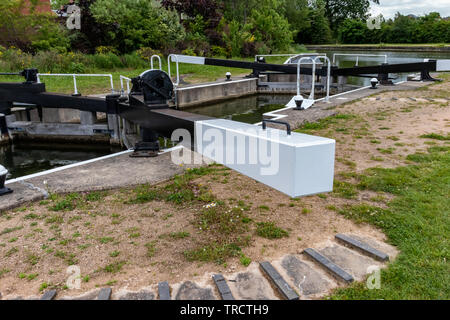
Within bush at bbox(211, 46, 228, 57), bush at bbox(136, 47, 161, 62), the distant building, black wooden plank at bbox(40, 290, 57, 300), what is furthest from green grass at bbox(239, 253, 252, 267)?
bush at bbox(211, 46, 228, 57)

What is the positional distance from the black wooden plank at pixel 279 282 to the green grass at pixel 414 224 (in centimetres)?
28

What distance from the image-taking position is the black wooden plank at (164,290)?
2659mm

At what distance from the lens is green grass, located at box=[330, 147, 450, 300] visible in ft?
8.71

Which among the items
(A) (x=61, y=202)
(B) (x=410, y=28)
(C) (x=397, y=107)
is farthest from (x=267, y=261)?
(B) (x=410, y=28)

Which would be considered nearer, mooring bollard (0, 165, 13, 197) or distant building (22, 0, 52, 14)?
mooring bollard (0, 165, 13, 197)

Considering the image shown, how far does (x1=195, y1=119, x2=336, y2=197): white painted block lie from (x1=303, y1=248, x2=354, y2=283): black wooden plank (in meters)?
0.62

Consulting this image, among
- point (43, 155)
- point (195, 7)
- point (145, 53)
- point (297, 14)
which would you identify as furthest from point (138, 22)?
point (297, 14)

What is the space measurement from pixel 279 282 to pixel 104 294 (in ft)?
4.15

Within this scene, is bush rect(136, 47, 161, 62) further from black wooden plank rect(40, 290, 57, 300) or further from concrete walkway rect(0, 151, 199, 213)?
black wooden plank rect(40, 290, 57, 300)

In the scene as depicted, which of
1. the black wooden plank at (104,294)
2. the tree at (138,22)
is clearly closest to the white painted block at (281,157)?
the black wooden plank at (104,294)

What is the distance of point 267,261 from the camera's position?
3.07 m
